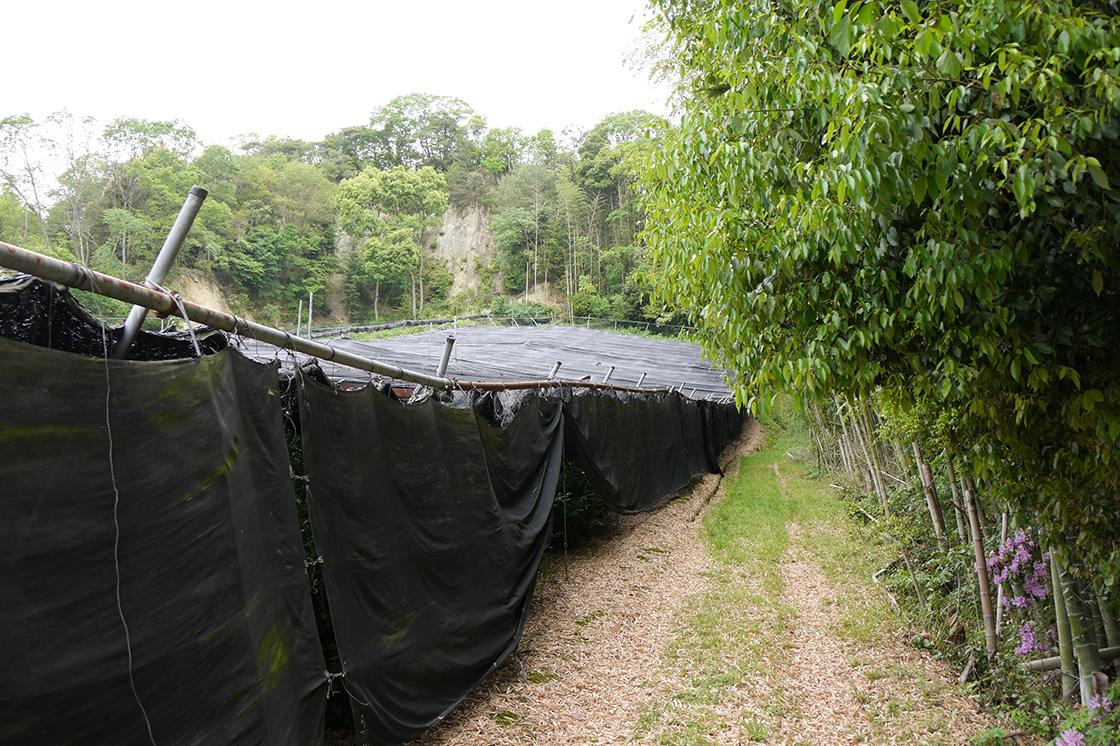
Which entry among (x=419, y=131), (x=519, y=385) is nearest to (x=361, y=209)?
(x=419, y=131)

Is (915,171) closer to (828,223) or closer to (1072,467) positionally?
(828,223)

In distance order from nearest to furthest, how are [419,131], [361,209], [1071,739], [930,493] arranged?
1. [1071,739]
2. [930,493]
3. [361,209]
4. [419,131]

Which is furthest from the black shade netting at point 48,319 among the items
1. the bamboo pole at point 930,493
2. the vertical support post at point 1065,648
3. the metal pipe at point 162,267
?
the bamboo pole at point 930,493

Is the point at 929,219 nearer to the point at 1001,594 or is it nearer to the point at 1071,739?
the point at 1071,739

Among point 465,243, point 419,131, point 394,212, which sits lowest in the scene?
point 465,243

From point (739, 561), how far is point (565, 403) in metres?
2.32

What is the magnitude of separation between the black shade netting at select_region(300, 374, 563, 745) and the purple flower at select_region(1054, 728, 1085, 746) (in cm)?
242

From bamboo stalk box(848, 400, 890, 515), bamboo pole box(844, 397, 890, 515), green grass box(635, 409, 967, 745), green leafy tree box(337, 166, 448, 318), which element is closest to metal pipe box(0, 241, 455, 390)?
green grass box(635, 409, 967, 745)

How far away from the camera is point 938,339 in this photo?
6.50 feet

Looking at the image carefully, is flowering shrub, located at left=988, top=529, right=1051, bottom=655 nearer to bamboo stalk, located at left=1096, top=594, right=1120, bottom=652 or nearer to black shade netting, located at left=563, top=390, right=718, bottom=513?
bamboo stalk, located at left=1096, top=594, right=1120, bottom=652

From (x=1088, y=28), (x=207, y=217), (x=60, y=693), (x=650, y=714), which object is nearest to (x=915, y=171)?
(x=1088, y=28)

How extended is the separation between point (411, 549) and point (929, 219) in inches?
92.2

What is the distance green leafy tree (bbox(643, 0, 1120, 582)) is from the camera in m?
1.41

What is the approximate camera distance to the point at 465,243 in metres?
36.1
